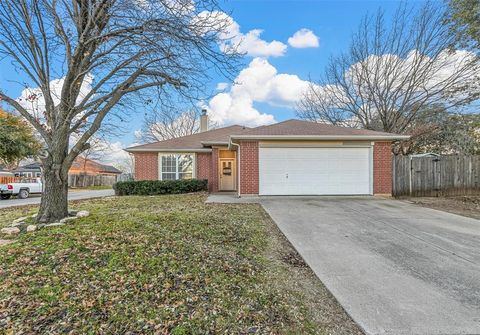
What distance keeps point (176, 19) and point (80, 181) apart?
1169 inches

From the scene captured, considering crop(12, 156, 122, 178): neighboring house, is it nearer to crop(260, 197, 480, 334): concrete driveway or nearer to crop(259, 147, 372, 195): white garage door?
crop(259, 147, 372, 195): white garage door

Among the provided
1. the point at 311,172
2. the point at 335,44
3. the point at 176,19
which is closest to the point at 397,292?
the point at 176,19

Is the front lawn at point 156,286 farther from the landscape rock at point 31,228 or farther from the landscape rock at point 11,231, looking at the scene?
the landscape rock at point 11,231

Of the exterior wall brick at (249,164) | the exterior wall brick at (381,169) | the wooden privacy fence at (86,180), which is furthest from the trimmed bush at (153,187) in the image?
the wooden privacy fence at (86,180)

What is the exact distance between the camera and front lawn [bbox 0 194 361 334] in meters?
2.39

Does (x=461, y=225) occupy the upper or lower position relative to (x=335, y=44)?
lower

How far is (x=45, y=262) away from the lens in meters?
3.50

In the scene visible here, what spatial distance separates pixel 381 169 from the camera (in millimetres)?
10891

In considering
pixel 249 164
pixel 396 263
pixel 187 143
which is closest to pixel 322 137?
pixel 249 164

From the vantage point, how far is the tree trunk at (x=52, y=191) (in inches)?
227

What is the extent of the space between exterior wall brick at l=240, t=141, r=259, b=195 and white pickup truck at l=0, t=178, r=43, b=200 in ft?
48.1

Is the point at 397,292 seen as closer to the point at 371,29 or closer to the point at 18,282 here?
the point at 18,282

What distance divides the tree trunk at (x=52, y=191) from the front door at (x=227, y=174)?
9.48 m

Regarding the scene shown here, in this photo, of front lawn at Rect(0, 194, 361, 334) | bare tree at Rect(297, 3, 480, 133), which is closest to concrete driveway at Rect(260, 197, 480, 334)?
front lawn at Rect(0, 194, 361, 334)
